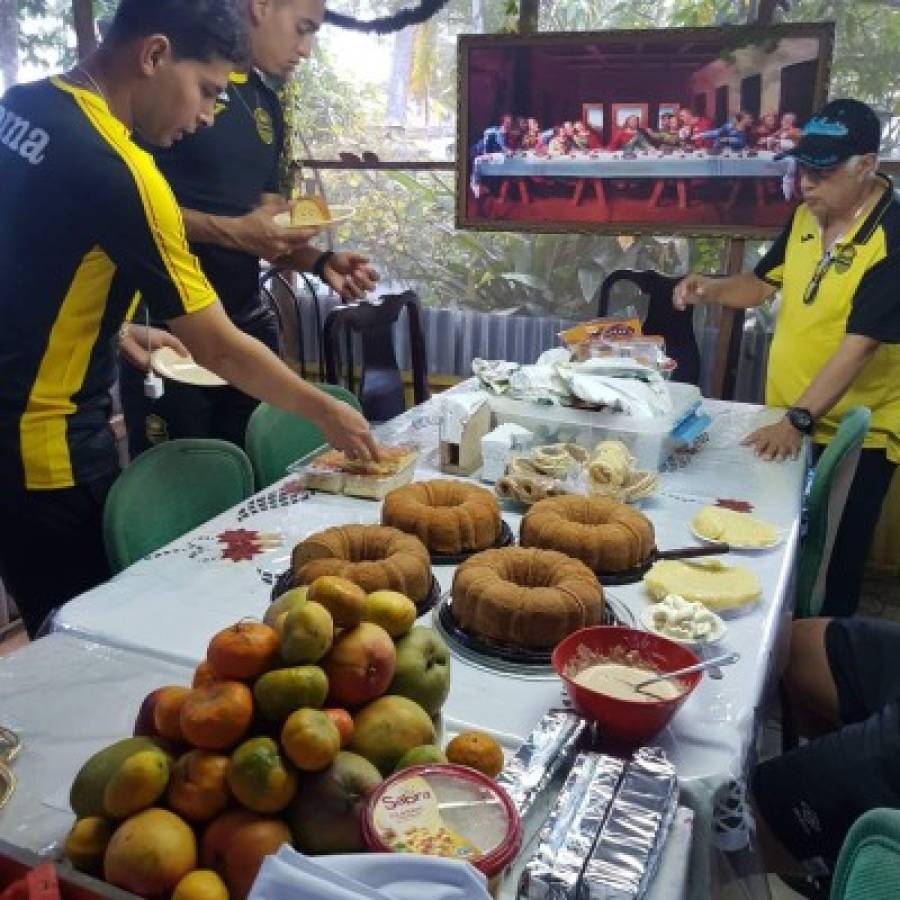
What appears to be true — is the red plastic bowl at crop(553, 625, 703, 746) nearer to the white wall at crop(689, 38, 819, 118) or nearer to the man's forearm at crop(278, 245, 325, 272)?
the man's forearm at crop(278, 245, 325, 272)

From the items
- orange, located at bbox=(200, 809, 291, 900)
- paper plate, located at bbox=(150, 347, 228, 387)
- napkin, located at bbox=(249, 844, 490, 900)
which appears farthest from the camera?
paper plate, located at bbox=(150, 347, 228, 387)

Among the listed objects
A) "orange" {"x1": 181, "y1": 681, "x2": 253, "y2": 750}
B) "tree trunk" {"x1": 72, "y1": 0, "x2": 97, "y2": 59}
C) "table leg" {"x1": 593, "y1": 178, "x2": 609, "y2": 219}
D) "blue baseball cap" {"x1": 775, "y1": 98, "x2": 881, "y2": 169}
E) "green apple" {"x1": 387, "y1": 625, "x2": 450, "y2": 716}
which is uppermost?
"tree trunk" {"x1": 72, "y1": 0, "x2": 97, "y2": 59}

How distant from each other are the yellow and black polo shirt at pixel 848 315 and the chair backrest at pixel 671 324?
0.73m

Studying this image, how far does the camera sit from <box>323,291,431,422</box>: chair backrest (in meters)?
3.24

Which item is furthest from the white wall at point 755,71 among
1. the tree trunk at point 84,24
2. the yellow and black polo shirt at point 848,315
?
the tree trunk at point 84,24

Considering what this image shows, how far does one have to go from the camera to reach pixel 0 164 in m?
1.42

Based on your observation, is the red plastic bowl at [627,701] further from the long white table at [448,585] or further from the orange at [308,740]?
the orange at [308,740]

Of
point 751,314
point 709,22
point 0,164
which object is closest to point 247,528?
point 0,164

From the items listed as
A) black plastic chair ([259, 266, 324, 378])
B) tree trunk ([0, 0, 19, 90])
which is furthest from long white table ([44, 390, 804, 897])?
tree trunk ([0, 0, 19, 90])

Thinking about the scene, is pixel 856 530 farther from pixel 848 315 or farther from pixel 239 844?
pixel 239 844

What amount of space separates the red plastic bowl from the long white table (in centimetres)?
5

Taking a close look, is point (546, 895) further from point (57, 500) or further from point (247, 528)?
point (57, 500)

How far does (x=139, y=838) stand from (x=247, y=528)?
3.16 feet

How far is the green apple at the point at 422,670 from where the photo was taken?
930 millimetres
